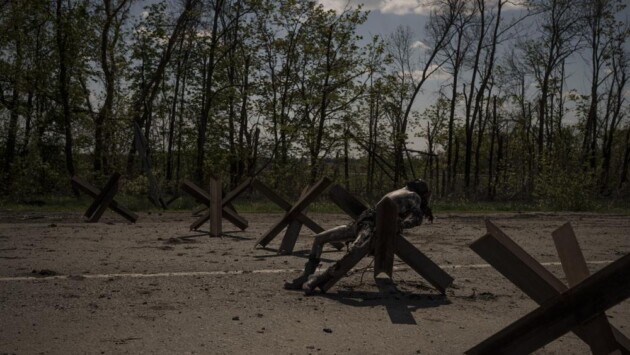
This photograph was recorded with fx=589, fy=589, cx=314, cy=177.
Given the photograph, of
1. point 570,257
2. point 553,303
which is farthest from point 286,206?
point 553,303

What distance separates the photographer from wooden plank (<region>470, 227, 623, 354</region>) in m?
3.04

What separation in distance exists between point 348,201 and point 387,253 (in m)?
1.21

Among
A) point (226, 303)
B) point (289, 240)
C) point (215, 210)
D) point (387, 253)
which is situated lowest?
point (226, 303)

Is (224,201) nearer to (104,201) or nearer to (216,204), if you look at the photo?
(216,204)

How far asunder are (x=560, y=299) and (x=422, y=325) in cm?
271

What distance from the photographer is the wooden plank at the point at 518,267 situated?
304cm

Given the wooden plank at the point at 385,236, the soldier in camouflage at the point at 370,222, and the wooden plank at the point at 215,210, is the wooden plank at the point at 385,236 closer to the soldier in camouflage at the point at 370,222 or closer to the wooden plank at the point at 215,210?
the soldier in camouflage at the point at 370,222

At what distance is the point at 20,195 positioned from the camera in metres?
21.1

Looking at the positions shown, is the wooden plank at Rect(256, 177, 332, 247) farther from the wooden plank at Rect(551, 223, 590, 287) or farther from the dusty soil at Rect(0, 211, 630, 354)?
the wooden plank at Rect(551, 223, 590, 287)

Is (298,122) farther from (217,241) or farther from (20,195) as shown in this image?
(217,241)

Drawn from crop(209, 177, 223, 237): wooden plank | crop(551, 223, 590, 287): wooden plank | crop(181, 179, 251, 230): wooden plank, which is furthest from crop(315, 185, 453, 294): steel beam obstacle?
crop(181, 179, 251, 230): wooden plank

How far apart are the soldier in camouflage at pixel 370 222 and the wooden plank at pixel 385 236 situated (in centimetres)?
14

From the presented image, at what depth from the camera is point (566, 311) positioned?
2.85 metres

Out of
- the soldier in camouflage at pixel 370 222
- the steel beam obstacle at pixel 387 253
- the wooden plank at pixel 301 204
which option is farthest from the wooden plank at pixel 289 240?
the steel beam obstacle at pixel 387 253
